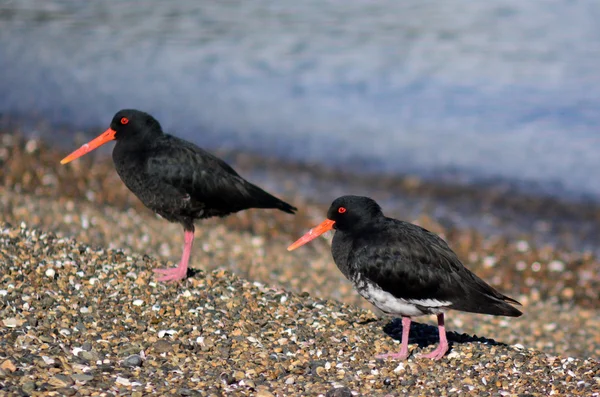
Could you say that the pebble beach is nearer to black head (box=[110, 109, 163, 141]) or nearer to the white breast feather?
the white breast feather

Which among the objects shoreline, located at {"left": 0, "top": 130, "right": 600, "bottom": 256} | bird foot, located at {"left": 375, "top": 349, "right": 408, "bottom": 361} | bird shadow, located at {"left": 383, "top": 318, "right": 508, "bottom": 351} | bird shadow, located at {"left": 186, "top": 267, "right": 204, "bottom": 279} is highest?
bird foot, located at {"left": 375, "top": 349, "right": 408, "bottom": 361}

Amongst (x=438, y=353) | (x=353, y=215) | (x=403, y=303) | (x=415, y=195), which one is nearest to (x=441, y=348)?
(x=438, y=353)

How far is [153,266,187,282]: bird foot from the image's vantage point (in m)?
6.22

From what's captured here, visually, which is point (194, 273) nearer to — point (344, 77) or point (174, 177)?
point (174, 177)

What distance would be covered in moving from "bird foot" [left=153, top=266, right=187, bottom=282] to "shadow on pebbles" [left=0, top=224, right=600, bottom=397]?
0.10m

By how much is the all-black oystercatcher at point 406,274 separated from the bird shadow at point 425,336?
1.18 ft

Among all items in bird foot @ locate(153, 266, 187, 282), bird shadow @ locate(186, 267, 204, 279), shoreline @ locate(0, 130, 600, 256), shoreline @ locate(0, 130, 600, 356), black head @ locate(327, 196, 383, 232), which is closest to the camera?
black head @ locate(327, 196, 383, 232)

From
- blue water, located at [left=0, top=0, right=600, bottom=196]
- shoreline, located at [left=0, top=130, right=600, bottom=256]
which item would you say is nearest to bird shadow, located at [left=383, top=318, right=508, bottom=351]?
shoreline, located at [left=0, top=130, right=600, bottom=256]

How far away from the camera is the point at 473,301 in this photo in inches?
206

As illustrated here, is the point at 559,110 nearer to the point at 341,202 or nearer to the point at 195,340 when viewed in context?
the point at 341,202

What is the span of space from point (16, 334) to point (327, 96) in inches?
439

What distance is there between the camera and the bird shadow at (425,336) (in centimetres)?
573

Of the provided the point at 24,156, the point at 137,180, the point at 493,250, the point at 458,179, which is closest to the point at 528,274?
the point at 493,250

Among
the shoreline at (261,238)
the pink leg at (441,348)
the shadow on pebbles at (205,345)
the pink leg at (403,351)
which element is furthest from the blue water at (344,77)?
the pink leg at (403,351)
